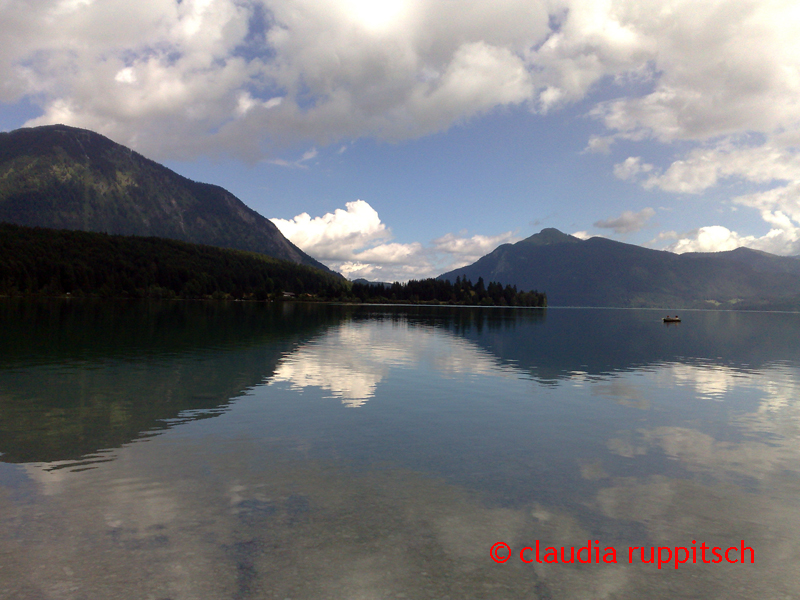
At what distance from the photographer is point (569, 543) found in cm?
1268

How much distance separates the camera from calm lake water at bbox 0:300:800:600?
10766 mm

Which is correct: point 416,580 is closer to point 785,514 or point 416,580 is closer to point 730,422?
point 785,514

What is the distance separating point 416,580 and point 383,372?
3571cm
